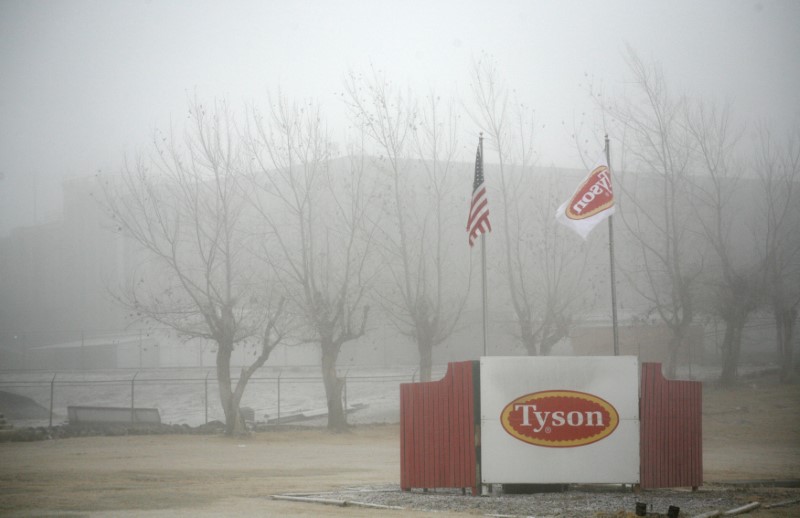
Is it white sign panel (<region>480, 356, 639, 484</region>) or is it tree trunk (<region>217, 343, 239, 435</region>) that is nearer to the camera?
white sign panel (<region>480, 356, 639, 484</region>)

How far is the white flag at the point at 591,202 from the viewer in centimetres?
1616

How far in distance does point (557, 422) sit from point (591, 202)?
175 inches

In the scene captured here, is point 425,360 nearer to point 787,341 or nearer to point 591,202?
point 787,341

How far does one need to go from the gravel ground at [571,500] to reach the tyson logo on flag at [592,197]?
5.05 m

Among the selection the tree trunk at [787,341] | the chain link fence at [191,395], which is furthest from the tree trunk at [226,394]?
the tree trunk at [787,341]

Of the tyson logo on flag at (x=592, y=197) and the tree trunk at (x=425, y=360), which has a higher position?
the tyson logo on flag at (x=592, y=197)

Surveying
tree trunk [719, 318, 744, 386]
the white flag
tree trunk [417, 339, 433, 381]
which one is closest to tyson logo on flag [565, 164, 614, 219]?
the white flag

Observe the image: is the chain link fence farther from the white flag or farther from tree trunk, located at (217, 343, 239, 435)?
the white flag

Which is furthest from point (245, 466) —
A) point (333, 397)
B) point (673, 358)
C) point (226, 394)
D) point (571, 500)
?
point (673, 358)

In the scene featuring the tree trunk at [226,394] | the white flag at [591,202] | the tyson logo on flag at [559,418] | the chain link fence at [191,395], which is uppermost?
the white flag at [591,202]

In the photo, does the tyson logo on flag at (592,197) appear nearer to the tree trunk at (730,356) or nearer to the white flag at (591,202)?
the white flag at (591,202)

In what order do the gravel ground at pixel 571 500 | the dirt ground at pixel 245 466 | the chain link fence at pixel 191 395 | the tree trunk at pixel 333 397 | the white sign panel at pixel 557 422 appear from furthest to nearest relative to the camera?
the chain link fence at pixel 191 395 < the tree trunk at pixel 333 397 < the white sign panel at pixel 557 422 < the dirt ground at pixel 245 466 < the gravel ground at pixel 571 500

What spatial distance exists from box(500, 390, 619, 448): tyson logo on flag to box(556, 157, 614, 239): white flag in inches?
140

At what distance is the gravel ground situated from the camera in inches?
484
